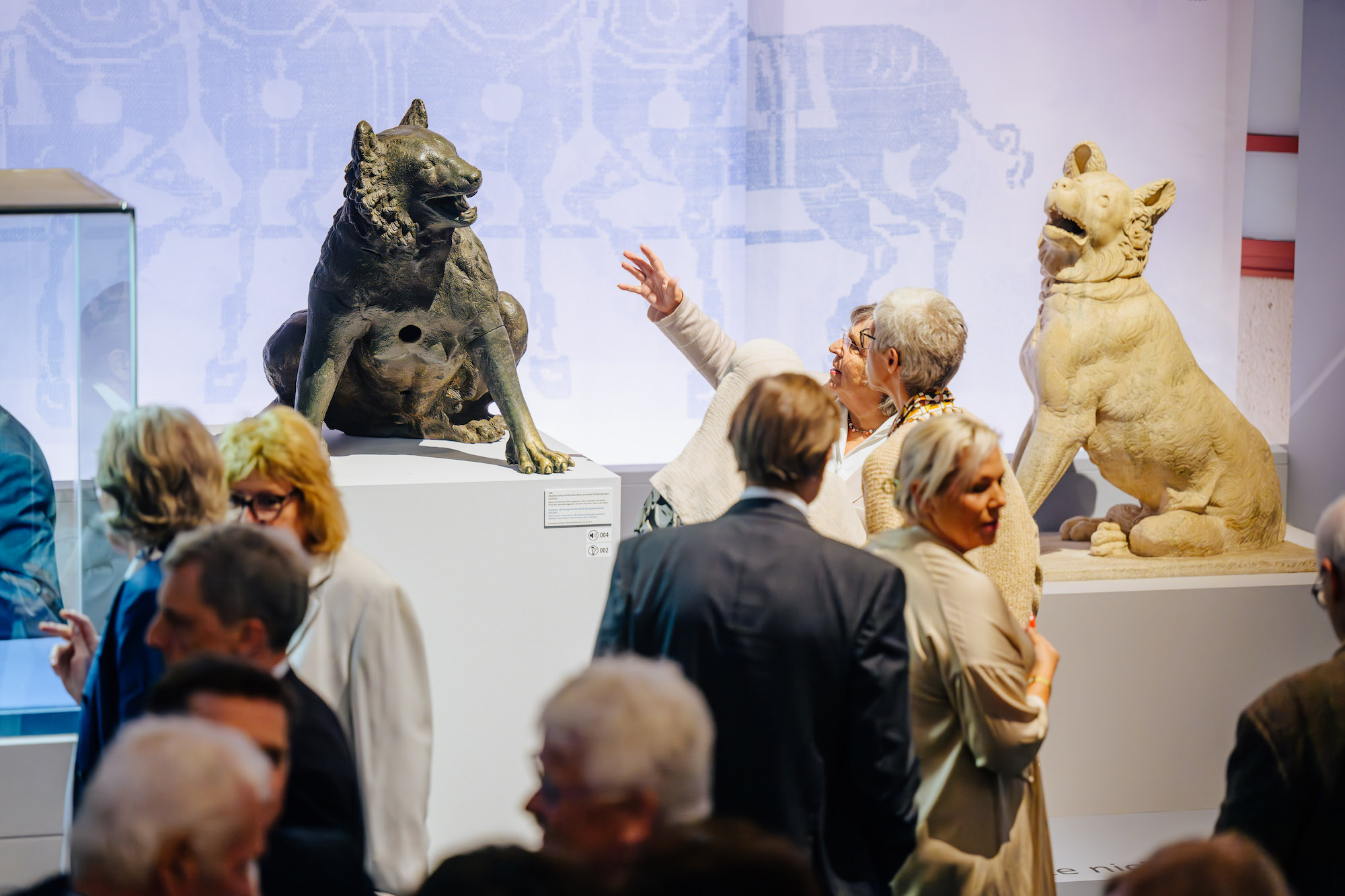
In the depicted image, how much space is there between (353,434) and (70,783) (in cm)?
217

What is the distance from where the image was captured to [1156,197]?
13.2 ft

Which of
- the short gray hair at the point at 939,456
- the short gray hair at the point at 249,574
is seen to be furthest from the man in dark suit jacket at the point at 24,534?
the short gray hair at the point at 939,456

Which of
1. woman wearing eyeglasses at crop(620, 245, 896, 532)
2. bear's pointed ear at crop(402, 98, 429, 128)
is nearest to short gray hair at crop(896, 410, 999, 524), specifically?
woman wearing eyeglasses at crop(620, 245, 896, 532)

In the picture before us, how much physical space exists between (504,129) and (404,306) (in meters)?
2.24

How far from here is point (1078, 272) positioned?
4004mm

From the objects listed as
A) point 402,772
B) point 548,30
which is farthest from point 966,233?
point 402,772

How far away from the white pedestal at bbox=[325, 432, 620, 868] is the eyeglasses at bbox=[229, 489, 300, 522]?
3.83 feet

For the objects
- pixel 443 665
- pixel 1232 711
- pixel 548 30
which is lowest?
pixel 1232 711

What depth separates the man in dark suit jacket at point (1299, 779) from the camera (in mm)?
1638

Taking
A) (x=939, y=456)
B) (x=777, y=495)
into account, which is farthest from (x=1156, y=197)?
(x=777, y=495)

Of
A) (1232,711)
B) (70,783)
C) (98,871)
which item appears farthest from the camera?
(1232,711)

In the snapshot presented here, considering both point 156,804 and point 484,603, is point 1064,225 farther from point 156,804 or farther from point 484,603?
point 156,804

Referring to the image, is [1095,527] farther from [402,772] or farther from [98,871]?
[98,871]

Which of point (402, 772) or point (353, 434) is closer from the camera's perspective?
point (402, 772)
